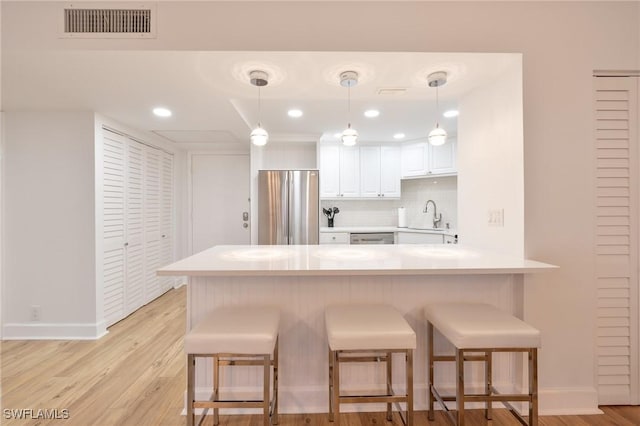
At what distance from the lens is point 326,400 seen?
1905mm

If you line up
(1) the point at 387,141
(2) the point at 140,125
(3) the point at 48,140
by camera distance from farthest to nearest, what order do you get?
(1) the point at 387,141 → (2) the point at 140,125 → (3) the point at 48,140

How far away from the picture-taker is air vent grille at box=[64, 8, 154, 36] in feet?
6.06

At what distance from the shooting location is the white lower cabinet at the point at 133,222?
3.27 m

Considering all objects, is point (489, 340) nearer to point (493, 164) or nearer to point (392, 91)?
point (493, 164)

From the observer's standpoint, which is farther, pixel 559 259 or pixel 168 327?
pixel 168 327

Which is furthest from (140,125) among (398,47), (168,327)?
(398,47)

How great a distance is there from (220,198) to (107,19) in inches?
130

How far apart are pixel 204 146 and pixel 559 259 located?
449 cm

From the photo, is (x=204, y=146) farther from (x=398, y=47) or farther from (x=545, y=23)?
(x=545, y=23)

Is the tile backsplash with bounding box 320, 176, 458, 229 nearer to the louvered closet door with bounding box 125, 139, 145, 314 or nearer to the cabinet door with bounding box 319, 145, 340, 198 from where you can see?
the cabinet door with bounding box 319, 145, 340, 198

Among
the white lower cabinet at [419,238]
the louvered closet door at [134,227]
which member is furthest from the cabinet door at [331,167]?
the louvered closet door at [134,227]

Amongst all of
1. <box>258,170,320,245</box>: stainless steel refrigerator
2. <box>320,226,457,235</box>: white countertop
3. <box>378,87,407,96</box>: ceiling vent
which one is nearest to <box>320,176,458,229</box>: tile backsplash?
<box>320,226,457,235</box>: white countertop

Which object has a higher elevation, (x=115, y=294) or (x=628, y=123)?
(x=628, y=123)

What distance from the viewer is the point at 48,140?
9.98ft
